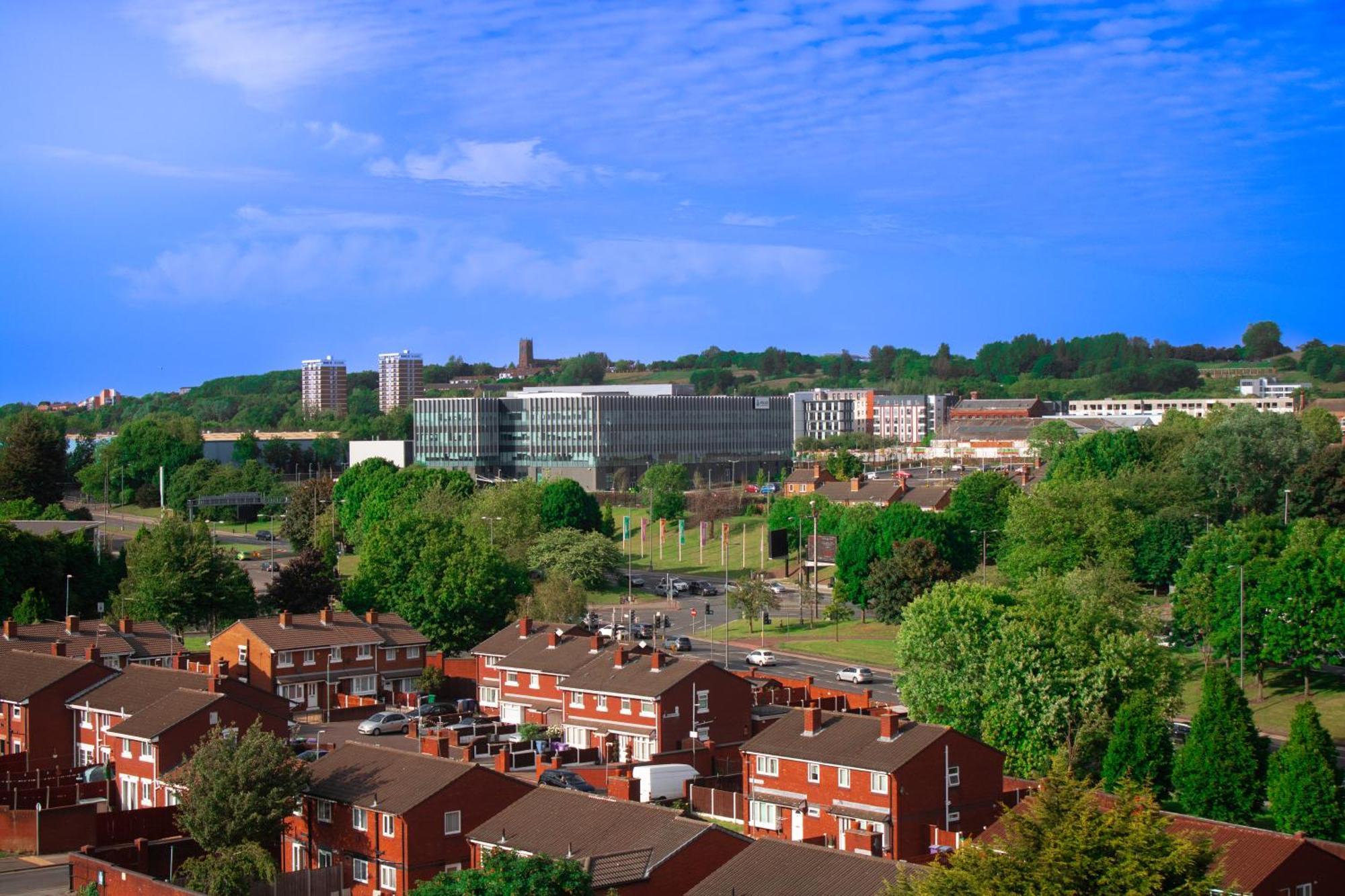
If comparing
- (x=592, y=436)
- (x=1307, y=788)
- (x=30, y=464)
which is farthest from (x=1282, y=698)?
(x=30, y=464)

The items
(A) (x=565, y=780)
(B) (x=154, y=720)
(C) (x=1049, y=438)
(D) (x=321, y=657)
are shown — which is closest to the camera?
(A) (x=565, y=780)

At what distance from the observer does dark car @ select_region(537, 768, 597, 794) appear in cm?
4166

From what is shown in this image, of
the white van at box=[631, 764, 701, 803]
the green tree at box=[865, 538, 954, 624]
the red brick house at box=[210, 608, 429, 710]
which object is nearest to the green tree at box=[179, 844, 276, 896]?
the white van at box=[631, 764, 701, 803]

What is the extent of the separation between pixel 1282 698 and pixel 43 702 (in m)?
47.7

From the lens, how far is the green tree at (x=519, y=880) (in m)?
27.4

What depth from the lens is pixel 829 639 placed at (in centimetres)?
8081

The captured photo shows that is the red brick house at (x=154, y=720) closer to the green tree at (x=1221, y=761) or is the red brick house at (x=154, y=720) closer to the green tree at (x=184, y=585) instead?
the green tree at (x=184, y=585)

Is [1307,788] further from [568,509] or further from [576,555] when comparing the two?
[568,509]

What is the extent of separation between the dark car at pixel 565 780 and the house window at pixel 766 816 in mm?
4640

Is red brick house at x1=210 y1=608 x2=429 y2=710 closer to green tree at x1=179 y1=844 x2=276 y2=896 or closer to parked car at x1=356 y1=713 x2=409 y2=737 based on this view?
parked car at x1=356 y1=713 x2=409 y2=737

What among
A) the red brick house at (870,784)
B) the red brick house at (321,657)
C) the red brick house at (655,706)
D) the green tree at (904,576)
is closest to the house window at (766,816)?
the red brick house at (870,784)

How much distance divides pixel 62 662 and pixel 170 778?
51.6ft

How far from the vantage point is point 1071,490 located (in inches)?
3172

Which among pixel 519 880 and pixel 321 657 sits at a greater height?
pixel 519 880
